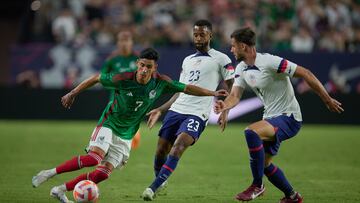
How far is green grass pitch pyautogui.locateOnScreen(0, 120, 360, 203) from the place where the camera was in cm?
963

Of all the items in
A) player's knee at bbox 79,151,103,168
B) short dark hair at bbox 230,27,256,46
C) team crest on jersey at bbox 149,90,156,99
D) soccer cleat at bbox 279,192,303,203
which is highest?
short dark hair at bbox 230,27,256,46

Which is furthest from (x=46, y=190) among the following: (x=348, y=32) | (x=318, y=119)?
(x=348, y=32)

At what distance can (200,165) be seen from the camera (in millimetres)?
13062

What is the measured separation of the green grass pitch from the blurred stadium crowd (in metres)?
2.78

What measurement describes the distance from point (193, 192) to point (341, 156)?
5740 mm

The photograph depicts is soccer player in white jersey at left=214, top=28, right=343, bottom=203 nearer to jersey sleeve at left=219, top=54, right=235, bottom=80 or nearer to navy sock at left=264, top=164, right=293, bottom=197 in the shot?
navy sock at left=264, top=164, right=293, bottom=197

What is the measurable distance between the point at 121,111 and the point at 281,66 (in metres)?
2.06

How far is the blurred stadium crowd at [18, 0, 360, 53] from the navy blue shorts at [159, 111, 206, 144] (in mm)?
11150

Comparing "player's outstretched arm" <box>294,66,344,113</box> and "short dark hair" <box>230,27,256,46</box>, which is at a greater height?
"short dark hair" <box>230,27,256,46</box>

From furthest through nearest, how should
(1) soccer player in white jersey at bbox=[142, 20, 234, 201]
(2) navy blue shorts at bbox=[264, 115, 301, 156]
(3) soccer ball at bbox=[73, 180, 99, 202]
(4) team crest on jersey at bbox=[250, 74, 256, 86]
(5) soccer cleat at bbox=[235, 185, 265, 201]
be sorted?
(1) soccer player in white jersey at bbox=[142, 20, 234, 201] < (4) team crest on jersey at bbox=[250, 74, 256, 86] < (2) navy blue shorts at bbox=[264, 115, 301, 156] < (5) soccer cleat at bbox=[235, 185, 265, 201] < (3) soccer ball at bbox=[73, 180, 99, 202]

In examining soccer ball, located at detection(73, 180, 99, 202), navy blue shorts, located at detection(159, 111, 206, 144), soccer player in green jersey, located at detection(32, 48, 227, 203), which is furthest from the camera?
navy blue shorts, located at detection(159, 111, 206, 144)

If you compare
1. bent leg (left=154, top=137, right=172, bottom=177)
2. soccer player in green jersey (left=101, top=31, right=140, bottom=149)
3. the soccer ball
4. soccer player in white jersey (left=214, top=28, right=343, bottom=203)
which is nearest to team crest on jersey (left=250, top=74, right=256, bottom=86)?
soccer player in white jersey (left=214, top=28, right=343, bottom=203)

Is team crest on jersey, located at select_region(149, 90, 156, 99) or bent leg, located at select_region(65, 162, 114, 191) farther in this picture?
team crest on jersey, located at select_region(149, 90, 156, 99)

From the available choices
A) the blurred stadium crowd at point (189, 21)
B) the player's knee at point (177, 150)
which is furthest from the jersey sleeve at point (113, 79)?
the blurred stadium crowd at point (189, 21)
